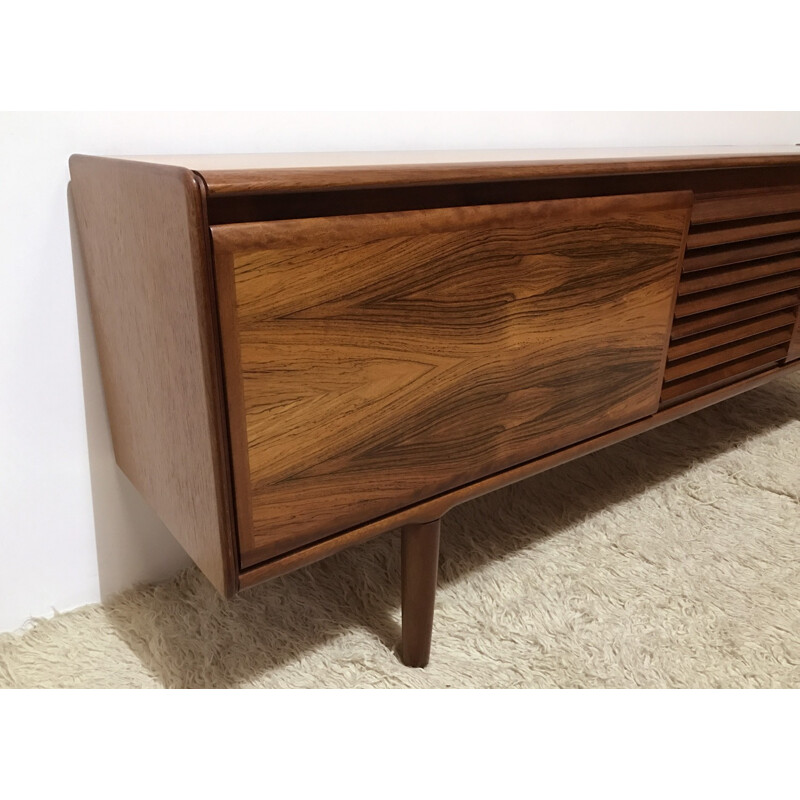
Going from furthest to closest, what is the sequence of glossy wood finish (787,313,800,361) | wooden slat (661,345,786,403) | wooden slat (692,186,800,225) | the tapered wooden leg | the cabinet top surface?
glossy wood finish (787,313,800,361), wooden slat (661,345,786,403), wooden slat (692,186,800,225), the tapered wooden leg, the cabinet top surface

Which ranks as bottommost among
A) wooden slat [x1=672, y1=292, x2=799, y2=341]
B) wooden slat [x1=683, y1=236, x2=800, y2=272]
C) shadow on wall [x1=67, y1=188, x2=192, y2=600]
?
shadow on wall [x1=67, y1=188, x2=192, y2=600]

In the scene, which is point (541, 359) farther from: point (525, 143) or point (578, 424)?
point (525, 143)

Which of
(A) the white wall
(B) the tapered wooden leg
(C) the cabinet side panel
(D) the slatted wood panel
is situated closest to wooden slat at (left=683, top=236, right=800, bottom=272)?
(D) the slatted wood panel

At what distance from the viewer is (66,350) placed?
80cm

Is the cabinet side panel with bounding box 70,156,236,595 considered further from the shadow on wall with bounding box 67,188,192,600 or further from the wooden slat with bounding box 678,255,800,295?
the wooden slat with bounding box 678,255,800,295

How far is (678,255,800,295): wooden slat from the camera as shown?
0.94 m

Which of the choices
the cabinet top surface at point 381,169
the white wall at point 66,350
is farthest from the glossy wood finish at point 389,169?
the white wall at point 66,350

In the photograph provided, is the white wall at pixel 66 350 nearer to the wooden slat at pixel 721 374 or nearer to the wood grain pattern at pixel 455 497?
the wood grain pattern at pixel 455 497

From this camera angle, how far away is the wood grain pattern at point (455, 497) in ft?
2.13

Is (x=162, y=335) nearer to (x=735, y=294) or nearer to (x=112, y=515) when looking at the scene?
(x=112, y=515)

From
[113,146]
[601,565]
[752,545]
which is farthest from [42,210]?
[752,545]

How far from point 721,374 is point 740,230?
0.72ft

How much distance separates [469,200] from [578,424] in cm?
34

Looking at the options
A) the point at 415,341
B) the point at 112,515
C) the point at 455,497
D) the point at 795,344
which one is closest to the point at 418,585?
the point at 455,497
